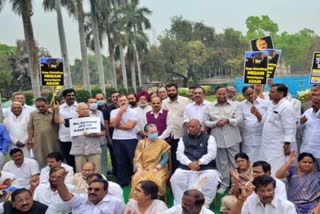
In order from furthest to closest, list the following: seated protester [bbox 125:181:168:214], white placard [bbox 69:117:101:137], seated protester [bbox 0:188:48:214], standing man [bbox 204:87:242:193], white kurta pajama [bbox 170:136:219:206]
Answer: white placard [bbox 69:117:101:137]
standing man [bbox 204:87:242:193]
white kurta pajama [bbox 170:136:219:206]
seated protester [bbox 125:181:168:214]
seated protester [bbox 0:188:48:214]

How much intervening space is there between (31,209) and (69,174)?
1.39 meters

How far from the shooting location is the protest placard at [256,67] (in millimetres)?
6570

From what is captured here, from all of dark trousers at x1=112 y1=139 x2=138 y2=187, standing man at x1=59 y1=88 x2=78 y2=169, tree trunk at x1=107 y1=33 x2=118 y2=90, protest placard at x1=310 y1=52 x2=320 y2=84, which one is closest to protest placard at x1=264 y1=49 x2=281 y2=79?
protest placard at x1=310 y1=52 x2=320 y2=84

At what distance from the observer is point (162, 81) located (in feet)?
180

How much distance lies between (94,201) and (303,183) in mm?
2468

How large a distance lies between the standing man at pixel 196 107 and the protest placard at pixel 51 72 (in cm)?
228

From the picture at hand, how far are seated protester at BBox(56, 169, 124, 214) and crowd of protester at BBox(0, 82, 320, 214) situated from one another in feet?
0.04

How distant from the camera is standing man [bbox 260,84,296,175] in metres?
5.62

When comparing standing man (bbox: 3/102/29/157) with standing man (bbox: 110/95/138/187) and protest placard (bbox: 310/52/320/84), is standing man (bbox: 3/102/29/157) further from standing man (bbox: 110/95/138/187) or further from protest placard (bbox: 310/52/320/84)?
protest placard (bbox: 310/52/320/84)

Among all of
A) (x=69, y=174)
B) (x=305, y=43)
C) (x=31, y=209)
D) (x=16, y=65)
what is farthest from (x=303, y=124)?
(x=305, y=43)

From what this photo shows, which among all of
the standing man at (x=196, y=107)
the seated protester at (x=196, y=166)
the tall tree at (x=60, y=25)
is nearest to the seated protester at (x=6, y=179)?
the seated protester at (x=196, y=166)

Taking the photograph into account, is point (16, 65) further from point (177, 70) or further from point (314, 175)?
point (314, 175)

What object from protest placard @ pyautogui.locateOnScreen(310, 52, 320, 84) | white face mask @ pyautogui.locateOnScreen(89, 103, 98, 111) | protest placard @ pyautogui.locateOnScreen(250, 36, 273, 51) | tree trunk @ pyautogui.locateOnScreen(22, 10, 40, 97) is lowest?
white face mask @ pyautogui.locateOnScreen(89, 103, 98, 111)

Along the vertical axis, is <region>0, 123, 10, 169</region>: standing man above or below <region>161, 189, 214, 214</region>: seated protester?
above
